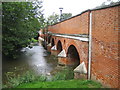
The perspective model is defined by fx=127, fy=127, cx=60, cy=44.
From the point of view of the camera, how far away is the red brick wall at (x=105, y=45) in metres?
4.59

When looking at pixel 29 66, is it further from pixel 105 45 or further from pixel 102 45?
pixel 105 45

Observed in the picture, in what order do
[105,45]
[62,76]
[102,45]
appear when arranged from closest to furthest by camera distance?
1. [105,45]
2. [102,45]
3. [62,76]

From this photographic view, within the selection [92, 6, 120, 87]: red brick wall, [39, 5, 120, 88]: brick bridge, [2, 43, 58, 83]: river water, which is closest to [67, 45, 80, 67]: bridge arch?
[2, 43, 58, 83]: river water

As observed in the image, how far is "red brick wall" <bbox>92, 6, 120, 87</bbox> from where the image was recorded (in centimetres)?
459

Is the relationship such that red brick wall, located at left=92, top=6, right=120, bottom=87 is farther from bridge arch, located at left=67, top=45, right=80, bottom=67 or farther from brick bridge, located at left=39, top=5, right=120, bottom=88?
bridge arch, located at left=67, top=45, right=80, bottom=67

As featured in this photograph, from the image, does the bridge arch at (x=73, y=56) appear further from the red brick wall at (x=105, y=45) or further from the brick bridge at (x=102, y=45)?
the red brick wall at (x=105, y=45)

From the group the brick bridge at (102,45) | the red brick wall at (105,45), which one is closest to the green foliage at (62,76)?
the brick bridge at (102,45)

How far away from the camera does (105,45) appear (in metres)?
5.15

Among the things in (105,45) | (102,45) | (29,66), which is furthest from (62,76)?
(29,66)

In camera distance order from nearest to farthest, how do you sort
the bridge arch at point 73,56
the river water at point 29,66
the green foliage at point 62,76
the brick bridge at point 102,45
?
the brick bridge at point 102,45, the green foliage at point 62,76, the river water at point 29,66, the bridge arch at point 73,56

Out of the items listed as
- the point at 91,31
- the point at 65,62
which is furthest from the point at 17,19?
the point at 91,31

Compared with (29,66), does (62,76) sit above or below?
above

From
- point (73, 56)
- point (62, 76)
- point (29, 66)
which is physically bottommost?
point (29, 66)

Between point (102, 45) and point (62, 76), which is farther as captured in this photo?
point (62, 76)
